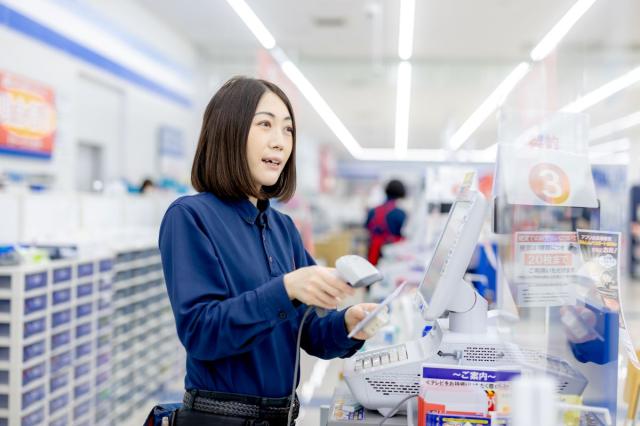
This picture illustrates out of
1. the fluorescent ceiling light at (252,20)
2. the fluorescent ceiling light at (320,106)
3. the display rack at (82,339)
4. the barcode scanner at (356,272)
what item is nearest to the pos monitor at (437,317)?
the barcode scanner at (356,272)

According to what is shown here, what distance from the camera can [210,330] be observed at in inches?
47.3

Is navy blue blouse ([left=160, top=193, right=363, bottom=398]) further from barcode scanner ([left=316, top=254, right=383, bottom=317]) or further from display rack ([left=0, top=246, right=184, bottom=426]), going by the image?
display rack ([left=0, top=246, right=184, bottom=426])

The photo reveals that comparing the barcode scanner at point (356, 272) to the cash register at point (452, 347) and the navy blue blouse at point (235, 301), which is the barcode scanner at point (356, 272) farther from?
the cash register at point (452, 347)

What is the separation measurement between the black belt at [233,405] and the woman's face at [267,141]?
19.6 inches

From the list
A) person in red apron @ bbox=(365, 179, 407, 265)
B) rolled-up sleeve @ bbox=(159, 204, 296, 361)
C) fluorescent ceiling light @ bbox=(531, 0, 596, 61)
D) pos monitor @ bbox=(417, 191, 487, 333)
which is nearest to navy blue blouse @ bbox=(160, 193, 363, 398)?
rolled-up sleeve @ bbox=(159, 204, 296, 361)

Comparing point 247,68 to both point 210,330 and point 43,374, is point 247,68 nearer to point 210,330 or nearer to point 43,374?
point 43,374

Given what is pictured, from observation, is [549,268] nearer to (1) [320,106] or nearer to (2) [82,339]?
(2) [82,339]

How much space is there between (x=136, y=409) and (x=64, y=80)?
388cm

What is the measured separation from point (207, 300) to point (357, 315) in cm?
37

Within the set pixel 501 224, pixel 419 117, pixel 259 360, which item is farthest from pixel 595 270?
pixel 419 117

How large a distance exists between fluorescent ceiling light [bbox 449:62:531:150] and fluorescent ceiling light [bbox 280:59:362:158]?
258cm

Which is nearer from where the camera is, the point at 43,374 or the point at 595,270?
the point at 595,270

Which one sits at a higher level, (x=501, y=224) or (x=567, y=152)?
(x=567, y=152)

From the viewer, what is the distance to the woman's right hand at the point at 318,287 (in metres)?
1.11
